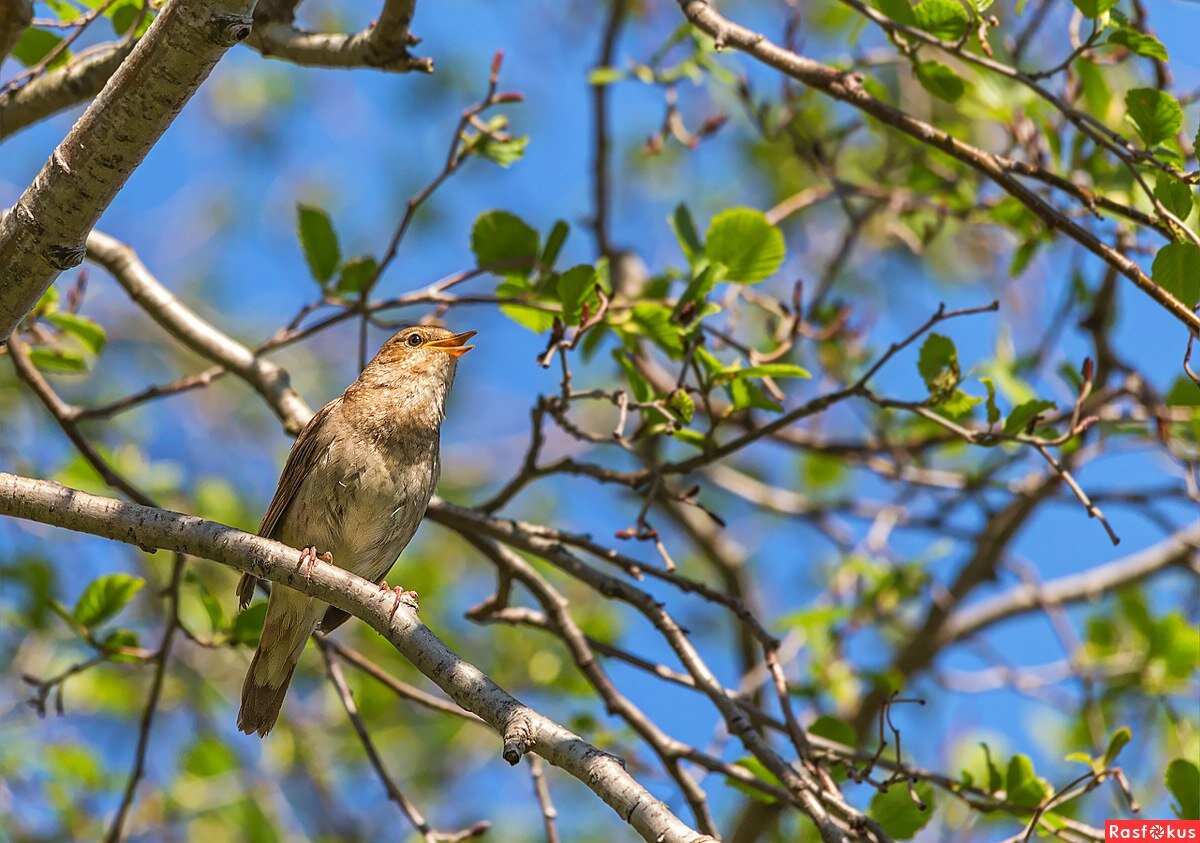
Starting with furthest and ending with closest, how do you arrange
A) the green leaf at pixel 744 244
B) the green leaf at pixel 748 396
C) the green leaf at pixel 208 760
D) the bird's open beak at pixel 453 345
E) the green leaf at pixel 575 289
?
the green leaf at pixel 208 760
the bird's open beak at pixel 453 345
the green leaf at pixel 744 244
the green leaf at pixel 748 396
the green leaf at pixel 575 289

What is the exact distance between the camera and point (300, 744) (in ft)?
25.2

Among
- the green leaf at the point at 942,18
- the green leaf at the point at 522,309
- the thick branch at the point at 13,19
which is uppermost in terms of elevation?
the green leaf at the point at 942,18

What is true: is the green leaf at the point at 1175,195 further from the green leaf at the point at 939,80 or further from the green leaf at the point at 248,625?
the green leaf at the point at 248,625

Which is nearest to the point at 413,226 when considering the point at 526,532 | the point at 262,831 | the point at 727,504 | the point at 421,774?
the point at 727,504

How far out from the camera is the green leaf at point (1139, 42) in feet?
12.0

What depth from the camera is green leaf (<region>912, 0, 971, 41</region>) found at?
3.87 metres

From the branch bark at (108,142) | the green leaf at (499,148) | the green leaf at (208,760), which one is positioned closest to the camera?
the branch bark at (108,142)

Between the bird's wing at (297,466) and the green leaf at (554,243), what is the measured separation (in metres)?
1.14

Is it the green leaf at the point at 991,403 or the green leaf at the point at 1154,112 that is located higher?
the green leaf at the point at 1154,112

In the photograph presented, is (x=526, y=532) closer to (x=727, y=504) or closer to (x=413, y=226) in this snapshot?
(x=727, y=504)

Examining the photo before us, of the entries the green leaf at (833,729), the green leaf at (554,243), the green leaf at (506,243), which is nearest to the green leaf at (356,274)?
the green leaf at (506,243)

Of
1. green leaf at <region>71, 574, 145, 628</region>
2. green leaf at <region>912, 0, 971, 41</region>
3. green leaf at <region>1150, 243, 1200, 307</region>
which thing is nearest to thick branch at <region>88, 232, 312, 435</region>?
green leaf at <region>71, 574, 145, 628</region>

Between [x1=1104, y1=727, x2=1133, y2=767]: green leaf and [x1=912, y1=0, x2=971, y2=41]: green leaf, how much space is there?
2.31 metres

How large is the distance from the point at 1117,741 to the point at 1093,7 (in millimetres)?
2328
